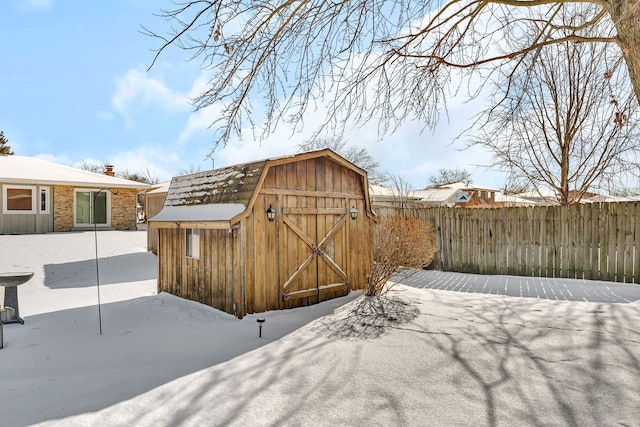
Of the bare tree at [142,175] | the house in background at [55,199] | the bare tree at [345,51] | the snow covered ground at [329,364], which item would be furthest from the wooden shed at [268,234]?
the bare tree at [142,175]

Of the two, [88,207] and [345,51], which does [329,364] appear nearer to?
[345,51]

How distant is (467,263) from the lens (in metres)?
10.4

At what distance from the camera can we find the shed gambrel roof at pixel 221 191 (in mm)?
6039

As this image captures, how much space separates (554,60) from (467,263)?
609 cm

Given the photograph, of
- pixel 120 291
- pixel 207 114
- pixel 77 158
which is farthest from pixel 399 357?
pixel 77 158

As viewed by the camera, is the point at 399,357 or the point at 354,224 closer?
the point at 399,357

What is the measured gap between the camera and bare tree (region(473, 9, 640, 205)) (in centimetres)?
939

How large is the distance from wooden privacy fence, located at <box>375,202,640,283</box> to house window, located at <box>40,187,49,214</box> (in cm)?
1587

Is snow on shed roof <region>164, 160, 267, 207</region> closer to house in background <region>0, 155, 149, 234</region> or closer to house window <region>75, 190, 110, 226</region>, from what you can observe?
house in background <region>0, 155, 149, 234</region>

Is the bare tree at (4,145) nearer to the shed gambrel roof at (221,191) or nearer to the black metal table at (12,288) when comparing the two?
the shed gambrel roof at (221,191)

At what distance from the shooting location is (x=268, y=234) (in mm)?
6258

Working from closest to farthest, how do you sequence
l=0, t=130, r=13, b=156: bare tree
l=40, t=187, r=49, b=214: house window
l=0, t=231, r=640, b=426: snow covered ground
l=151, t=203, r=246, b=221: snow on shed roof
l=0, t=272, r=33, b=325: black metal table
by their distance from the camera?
l=0, t=231, r=640, b=426: snow covered ground
l=0, t=272, r=33, b=325: black metal table
l=151, t=203, r=246, b=221: snow on shed roof
l=40, t=187, r=49, b=214: house window
l=0, t=130, r=13, b=156: bare tree

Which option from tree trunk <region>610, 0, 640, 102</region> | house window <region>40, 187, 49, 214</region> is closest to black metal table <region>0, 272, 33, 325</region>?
tree trunk <region>610, 0, 640, 102</region>

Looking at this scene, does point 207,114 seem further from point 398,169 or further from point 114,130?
point 398,169
